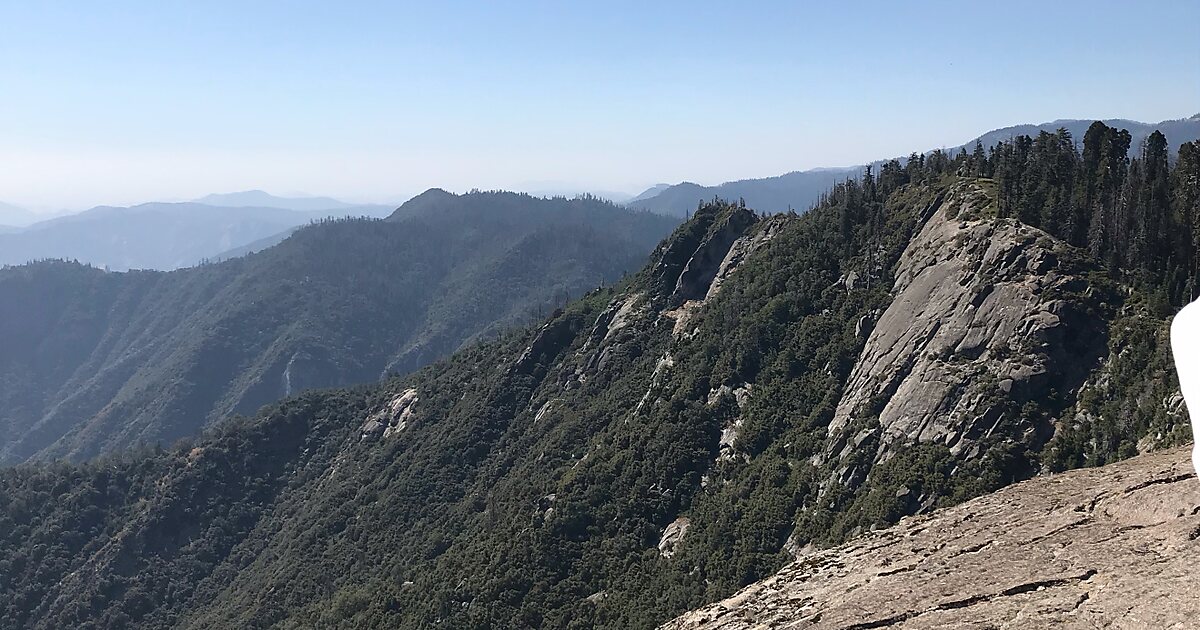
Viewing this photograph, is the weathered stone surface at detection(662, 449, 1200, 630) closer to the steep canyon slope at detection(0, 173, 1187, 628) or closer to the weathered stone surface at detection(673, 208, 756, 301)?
the steep canyon slope at detection(0, 173, 1187, 628)

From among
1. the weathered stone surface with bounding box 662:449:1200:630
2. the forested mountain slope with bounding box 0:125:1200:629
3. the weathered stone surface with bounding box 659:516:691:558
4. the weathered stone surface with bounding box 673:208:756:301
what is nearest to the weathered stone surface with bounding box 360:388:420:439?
the forested mountain slope with bounding box 0:125:1200:629

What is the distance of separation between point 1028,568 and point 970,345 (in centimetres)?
3937

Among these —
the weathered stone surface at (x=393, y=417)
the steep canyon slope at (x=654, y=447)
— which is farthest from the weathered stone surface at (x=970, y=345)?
the weathered stone surface at (x=393, y=417)

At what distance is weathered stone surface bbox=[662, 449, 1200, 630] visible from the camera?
24656 mm

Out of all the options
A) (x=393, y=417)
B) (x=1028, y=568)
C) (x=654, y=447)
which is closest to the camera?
→ (x=1028, y=568)

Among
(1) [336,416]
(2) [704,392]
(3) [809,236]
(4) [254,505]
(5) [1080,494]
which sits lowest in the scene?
(4) [254,505]

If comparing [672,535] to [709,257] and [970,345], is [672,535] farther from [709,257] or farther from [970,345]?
[709,257]

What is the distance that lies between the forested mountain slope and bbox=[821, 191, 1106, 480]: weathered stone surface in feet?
0.87

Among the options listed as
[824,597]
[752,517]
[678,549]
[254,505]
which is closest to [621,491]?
[678,549]

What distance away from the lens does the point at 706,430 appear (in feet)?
316

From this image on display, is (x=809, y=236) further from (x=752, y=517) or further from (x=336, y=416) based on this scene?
(x=336, y=416)

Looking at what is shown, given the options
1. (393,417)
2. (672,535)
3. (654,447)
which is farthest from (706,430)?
(393,417)

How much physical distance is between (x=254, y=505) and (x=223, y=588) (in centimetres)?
2706

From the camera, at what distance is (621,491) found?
3716 inches
